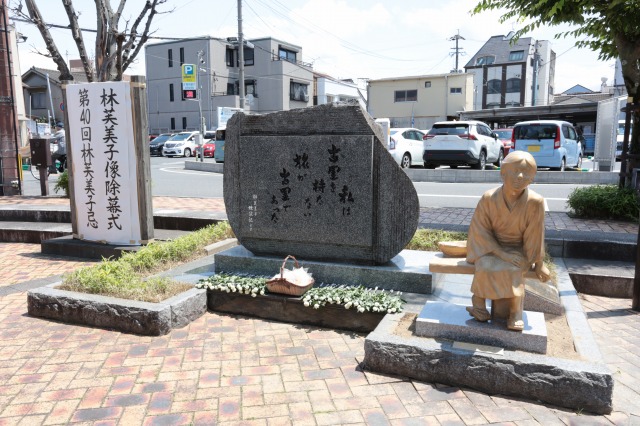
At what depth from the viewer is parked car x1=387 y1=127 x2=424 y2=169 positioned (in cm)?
1742

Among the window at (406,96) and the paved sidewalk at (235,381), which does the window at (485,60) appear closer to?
the window at (406,96)

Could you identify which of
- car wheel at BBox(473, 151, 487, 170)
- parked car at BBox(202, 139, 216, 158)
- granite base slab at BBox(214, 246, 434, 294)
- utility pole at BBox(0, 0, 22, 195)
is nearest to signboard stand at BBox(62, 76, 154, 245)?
granite base slab at BBox(214, 246, 434, 294)

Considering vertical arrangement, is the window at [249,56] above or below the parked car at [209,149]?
above

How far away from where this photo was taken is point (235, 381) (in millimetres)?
3568

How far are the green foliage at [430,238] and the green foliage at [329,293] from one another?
58.6 inches

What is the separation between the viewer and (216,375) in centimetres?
366

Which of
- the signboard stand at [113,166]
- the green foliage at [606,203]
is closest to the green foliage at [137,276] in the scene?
the signboard stand at [113,166]

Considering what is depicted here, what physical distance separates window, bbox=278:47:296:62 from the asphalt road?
24.8 m

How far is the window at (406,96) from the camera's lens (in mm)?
37862

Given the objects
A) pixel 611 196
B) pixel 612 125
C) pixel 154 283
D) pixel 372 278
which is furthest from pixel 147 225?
pixel 612 125

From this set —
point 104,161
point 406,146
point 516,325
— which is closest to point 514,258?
point 516,325

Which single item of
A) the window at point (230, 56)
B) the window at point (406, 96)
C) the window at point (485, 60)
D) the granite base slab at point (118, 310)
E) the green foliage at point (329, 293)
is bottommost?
the granite base slab at point (118, 310)

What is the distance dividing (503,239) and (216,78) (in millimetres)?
38715

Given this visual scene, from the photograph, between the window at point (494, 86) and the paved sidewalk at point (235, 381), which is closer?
the paved sidewalk at point (235, 381)
